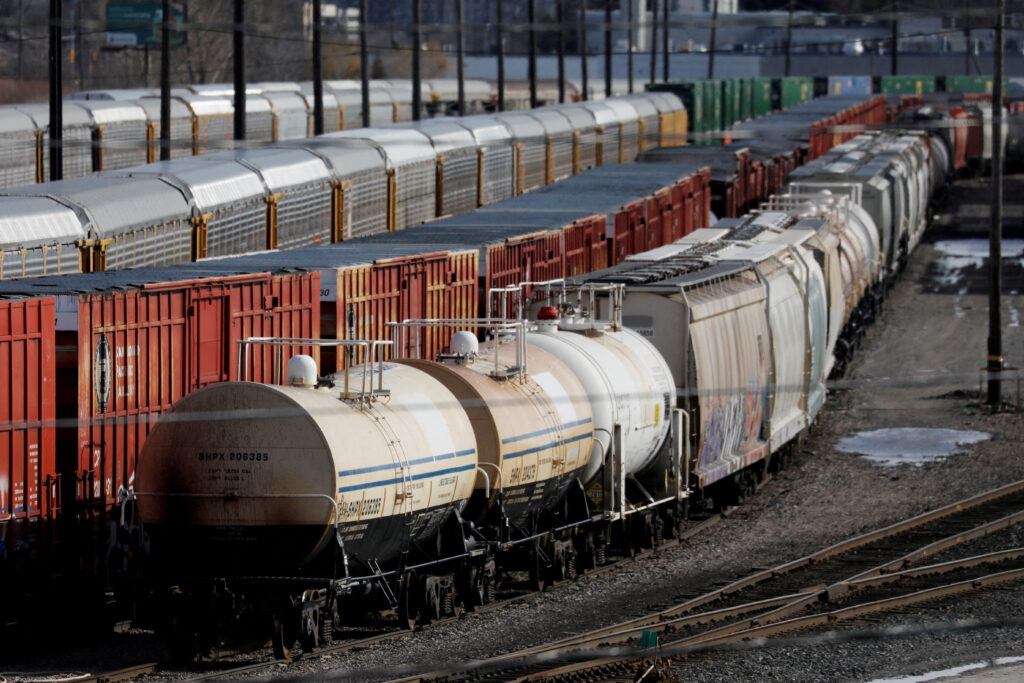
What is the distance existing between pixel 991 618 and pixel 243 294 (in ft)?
28.6

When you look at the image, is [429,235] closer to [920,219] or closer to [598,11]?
[920,219]

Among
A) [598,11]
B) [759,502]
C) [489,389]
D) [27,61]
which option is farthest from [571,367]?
[598,11]

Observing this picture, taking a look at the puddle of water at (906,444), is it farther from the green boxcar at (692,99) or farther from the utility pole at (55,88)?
the green boxcar at (692,99)

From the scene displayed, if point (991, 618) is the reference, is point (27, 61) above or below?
above

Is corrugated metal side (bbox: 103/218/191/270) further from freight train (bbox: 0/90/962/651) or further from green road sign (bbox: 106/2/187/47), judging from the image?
green road sign (bbox: 106/2/187/47)

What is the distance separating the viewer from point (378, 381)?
48.8ft

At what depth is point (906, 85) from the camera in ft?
385

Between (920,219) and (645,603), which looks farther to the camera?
(920,219)

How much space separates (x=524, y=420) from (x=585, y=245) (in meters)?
13.0

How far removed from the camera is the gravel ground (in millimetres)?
15359

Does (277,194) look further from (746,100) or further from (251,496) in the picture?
(746,100)

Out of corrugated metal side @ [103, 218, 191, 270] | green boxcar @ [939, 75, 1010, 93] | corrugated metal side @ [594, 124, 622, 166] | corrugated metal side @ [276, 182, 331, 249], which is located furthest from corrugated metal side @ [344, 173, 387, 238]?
green boxcar @ [939, 75, 1010, 93]

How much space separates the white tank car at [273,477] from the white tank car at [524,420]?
1.40m

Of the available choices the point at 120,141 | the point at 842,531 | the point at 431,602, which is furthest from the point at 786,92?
the point at 431,602
